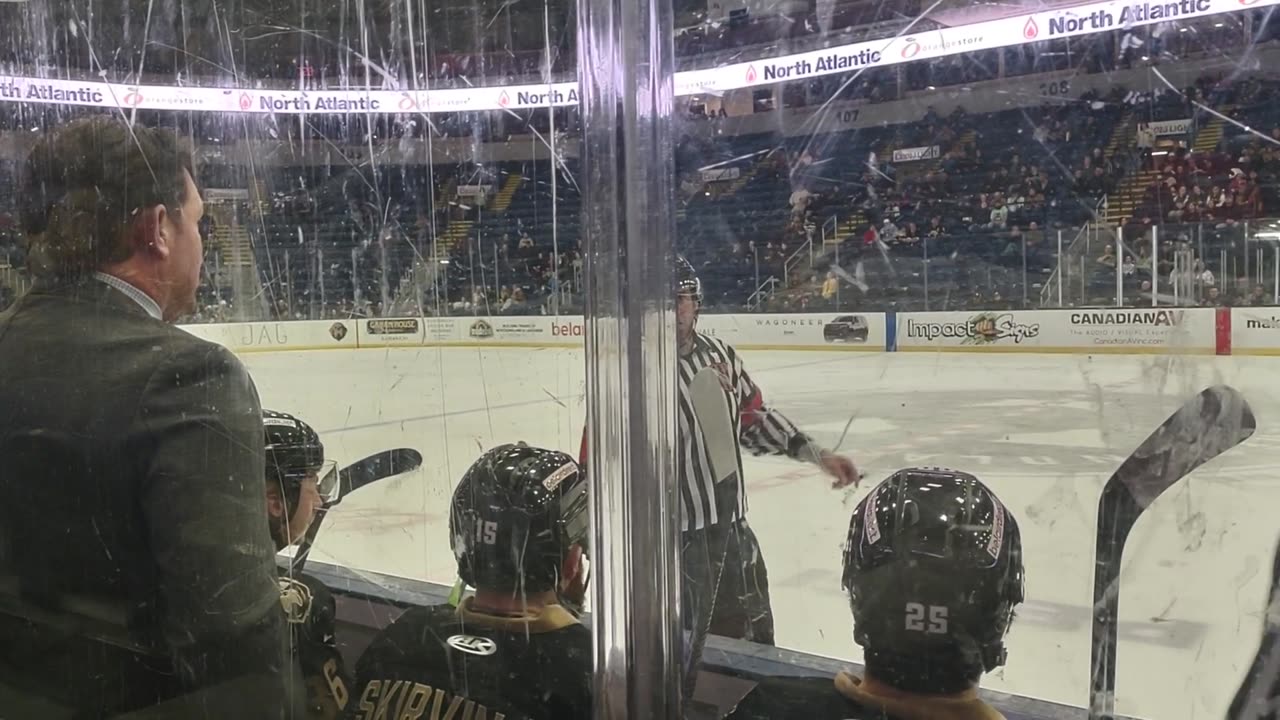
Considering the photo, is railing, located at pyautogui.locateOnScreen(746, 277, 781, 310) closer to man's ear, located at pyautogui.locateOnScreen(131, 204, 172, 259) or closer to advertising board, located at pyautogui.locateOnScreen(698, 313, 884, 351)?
advertising board, located at pyautogui.locateOnScreen(698, 313, 884, 351)

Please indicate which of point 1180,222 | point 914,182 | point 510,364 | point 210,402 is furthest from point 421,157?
point 1180,222

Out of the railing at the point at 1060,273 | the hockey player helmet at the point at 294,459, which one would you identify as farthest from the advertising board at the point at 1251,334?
the hockey player helmet at the point at 294,459

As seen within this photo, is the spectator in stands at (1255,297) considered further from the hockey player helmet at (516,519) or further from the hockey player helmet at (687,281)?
the hockey player helmet at (516,519)

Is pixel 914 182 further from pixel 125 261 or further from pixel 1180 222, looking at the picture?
pixel 125 261

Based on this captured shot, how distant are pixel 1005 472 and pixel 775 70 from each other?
391 mm

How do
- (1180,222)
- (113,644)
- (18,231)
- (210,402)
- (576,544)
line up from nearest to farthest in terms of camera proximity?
(1180,222) < (576,544) < (210,402) < (113,644) < (18,231)

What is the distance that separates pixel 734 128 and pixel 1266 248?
1.32ft

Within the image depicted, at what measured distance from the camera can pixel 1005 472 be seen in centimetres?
78

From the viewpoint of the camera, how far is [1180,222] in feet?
2.01

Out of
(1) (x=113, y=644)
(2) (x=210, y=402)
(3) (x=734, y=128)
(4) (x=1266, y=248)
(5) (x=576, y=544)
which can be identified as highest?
(3) (x=734, y=128)

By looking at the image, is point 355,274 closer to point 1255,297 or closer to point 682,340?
point 682,340

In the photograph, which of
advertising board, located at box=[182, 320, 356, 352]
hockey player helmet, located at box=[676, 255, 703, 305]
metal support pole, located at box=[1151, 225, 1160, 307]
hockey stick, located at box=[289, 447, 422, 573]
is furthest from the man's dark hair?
metal support pole, located at box=[1151, 225, 1160, 307]

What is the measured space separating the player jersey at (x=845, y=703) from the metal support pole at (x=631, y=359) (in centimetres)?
7

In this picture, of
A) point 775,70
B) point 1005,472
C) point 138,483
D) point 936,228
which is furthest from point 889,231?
point 138,483
